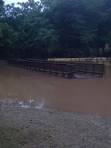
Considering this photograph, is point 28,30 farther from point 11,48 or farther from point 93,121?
point 93,121

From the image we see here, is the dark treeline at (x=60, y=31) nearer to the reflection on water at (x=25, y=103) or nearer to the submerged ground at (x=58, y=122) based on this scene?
the submerged ground at (x=58, y=122)

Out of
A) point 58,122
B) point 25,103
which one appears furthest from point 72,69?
point 58,122

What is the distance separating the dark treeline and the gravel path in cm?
2736

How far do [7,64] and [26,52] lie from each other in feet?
9.30

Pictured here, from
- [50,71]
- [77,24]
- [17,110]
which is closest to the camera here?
[17,110]

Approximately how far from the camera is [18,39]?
126ft

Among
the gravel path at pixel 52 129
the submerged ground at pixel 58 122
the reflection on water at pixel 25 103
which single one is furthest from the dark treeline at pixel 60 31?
the gravel path at pixel 52 129

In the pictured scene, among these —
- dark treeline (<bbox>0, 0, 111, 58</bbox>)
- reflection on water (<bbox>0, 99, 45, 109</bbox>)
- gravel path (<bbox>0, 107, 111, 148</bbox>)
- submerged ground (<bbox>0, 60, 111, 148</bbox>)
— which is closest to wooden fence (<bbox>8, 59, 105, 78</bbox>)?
dark treeline (<bbox>0, 0, 111, 58</bbox>)

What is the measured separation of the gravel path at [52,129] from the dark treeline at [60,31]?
27362 millimetres

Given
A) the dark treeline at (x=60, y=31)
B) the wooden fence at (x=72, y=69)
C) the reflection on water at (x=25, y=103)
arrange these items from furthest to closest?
1. the dark treeline at (x=60, y=31)
2. the wooden fence at (x=72, y=69)
3. the reflection on water at (x=25, y=103)

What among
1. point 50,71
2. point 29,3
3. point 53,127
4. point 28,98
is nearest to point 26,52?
point 29,3

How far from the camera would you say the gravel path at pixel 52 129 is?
250 inches

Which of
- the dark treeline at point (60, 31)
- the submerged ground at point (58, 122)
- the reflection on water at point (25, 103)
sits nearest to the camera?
the submerged ground at point (58, 122)

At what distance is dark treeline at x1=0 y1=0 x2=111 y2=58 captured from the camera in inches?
1476
